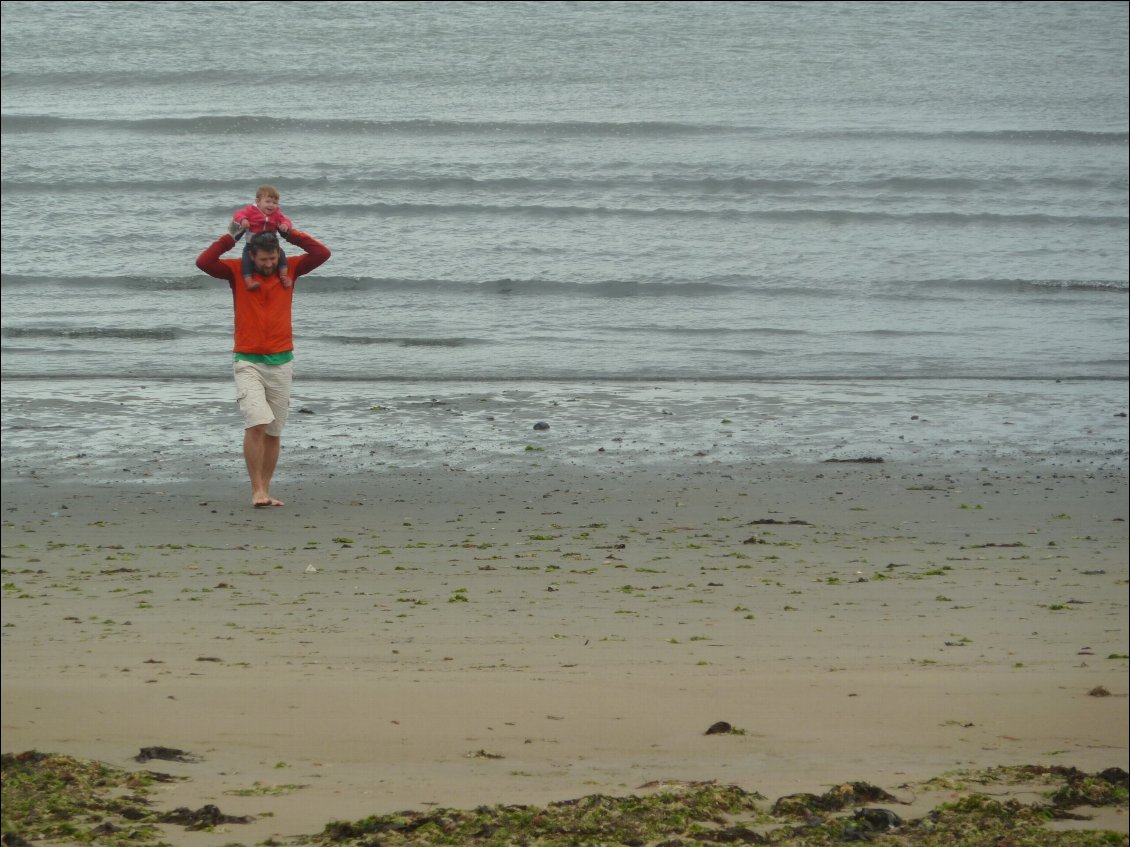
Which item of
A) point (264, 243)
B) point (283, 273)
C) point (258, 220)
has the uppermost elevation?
point (258, 220)

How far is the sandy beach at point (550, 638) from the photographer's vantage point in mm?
3756

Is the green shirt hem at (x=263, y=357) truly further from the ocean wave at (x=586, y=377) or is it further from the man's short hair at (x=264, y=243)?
the ocean wave at (x=586, y=377)

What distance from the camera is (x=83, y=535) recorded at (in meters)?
6.91

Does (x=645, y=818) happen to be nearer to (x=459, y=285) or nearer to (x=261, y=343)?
(x=261, y=343)

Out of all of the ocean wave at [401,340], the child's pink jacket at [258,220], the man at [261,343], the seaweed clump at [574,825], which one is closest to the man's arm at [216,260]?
the man at [261,343]

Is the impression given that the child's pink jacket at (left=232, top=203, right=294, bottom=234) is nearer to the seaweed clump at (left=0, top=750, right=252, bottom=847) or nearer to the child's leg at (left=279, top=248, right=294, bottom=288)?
the child's leg at (left=279, top=248, right=294, bottom=288)

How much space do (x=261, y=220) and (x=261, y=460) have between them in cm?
128

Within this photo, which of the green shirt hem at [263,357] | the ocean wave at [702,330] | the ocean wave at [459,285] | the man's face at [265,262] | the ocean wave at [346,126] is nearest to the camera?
the man's face at [265,262]

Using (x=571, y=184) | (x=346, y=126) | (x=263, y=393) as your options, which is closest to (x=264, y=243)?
(x=263, y=393)

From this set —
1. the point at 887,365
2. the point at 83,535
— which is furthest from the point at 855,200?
the point at 83,535

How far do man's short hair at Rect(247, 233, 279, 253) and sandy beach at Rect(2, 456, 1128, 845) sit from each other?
1346mm

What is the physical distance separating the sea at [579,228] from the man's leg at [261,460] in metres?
0.73

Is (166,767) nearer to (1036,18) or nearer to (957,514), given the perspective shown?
(957,514)

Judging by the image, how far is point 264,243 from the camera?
782 cm
